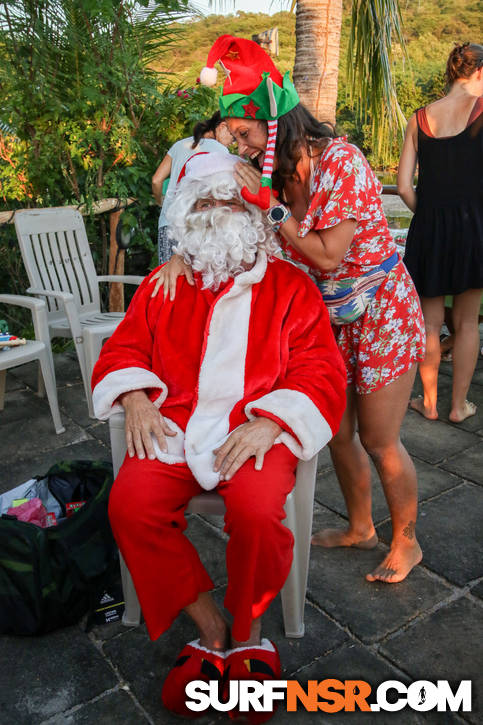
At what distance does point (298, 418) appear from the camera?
178 cm

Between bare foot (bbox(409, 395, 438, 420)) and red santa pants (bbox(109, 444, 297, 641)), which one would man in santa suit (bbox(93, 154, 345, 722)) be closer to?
red santa pants (bbox(109, 444, 297, 641))

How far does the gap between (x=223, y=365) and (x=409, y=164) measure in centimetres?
206

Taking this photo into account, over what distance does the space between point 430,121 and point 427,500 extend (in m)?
1.96

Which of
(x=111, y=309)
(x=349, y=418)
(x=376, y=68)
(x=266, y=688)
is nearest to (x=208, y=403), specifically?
(x=349, y=418)

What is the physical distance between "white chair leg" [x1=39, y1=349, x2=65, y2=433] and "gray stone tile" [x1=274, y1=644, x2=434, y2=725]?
83.4 inches

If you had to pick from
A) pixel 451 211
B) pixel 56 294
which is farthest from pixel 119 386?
pixel 451 211

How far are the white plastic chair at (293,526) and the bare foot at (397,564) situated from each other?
Answer: 1.32ft

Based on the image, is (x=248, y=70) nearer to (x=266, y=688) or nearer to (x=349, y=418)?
(x=349, y=418)

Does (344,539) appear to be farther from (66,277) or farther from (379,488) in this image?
(66,277)

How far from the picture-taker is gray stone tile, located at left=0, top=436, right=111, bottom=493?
295 centimetres

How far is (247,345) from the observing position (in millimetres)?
1962

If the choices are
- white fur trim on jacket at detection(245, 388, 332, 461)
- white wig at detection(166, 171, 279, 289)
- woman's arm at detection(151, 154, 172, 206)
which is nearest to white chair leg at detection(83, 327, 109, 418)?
woman's arm at detection(151, 154, 172, 206)

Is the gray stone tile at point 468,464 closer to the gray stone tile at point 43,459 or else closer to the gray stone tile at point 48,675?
the gray stone tile at point 43,459

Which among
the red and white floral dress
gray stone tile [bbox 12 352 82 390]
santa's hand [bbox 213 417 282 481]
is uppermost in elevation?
the red and white floral dress
